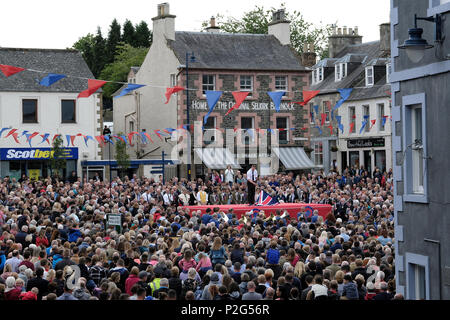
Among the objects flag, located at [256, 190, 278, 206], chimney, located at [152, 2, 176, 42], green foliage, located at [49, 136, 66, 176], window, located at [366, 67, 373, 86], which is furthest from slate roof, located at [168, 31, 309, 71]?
flag, located at [256, 190, 278, 206]

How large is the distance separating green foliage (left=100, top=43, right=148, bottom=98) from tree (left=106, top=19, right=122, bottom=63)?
1.67 m

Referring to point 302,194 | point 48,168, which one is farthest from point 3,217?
point 48,168

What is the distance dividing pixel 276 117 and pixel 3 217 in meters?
30.9

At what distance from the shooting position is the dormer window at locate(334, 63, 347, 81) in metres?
58.0

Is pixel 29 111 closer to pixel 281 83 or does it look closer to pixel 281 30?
pixel 281 83

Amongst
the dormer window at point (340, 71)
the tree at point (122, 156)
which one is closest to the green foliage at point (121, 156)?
the tree at point (122, 156)

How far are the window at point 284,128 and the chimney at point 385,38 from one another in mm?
8588

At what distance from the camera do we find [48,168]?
46.3m

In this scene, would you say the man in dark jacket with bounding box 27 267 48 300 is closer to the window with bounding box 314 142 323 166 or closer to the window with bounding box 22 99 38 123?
the window with bounding box 22 99 38 123

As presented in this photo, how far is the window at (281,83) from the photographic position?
5206cm

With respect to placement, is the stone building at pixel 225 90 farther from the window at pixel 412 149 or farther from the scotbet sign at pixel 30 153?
the window at pixel 412 149

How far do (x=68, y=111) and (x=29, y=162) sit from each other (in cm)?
381

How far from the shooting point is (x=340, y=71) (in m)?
58.3
